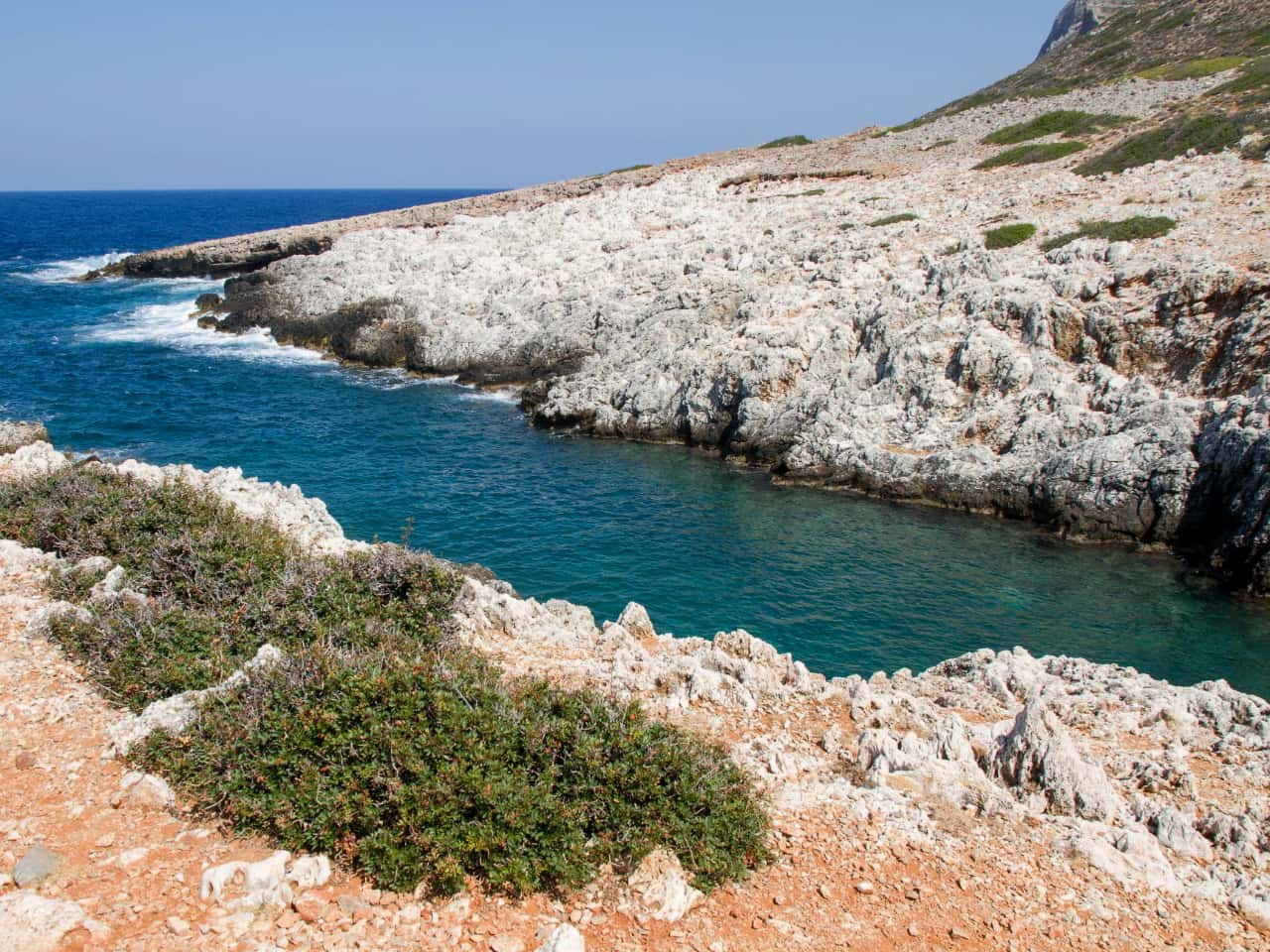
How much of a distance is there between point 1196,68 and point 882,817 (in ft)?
221

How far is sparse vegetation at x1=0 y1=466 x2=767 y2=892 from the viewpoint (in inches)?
332

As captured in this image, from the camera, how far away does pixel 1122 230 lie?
35.9m

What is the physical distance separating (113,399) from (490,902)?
146ft

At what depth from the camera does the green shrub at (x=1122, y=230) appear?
35281 mm

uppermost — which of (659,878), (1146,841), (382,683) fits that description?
(382,683)

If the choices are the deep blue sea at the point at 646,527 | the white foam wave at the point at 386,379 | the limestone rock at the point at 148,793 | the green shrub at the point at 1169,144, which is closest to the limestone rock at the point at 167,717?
the limestone rock at the point at 148,793

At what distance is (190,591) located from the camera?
44.2 ft

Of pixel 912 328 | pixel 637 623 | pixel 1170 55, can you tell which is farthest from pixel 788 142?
pixel 637 623

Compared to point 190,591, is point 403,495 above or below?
below

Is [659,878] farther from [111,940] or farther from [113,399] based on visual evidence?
[113,399]

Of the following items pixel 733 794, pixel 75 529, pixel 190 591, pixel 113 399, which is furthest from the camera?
pixel 113 399

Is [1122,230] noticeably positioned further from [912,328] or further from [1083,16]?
[1083,16]

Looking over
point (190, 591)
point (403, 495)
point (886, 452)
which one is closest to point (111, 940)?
point (190, 591)

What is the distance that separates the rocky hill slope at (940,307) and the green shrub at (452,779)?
2294 cm
